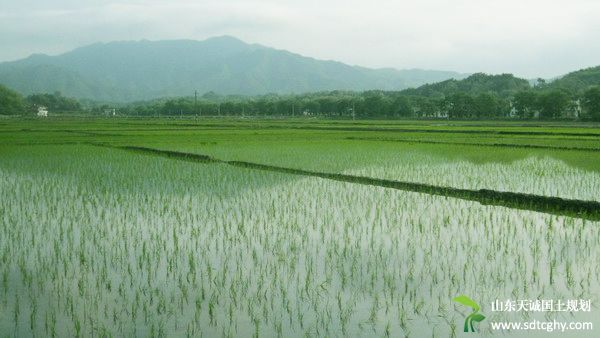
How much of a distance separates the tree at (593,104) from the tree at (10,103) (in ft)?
260

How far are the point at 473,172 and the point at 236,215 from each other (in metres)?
7.00

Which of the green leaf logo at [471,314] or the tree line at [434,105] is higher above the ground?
the tree line at [434,105]

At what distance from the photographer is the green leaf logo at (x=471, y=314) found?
4176mm

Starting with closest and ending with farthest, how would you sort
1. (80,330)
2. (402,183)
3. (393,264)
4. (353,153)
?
(80,330) → (393,264) → (402,183) → (353,153)

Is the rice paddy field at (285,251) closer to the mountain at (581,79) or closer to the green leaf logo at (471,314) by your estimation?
the green leaf logo at (471,314)

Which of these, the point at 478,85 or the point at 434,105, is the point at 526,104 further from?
the point at 478,85

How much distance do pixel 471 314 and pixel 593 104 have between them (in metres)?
47.3

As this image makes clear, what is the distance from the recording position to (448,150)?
19.4 meters

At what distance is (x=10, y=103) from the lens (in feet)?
286

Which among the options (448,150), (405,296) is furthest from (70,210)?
(448,150)

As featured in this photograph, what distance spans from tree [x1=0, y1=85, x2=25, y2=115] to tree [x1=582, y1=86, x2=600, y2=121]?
79.4 metres

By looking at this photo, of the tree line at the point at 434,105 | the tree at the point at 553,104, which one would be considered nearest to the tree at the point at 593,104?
the tree line at the point at 434,105

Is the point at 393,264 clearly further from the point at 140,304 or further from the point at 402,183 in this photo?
the point at 402,183

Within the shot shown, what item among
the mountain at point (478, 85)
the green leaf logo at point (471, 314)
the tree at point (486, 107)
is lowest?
the green leaf logo at point (471, 314)
